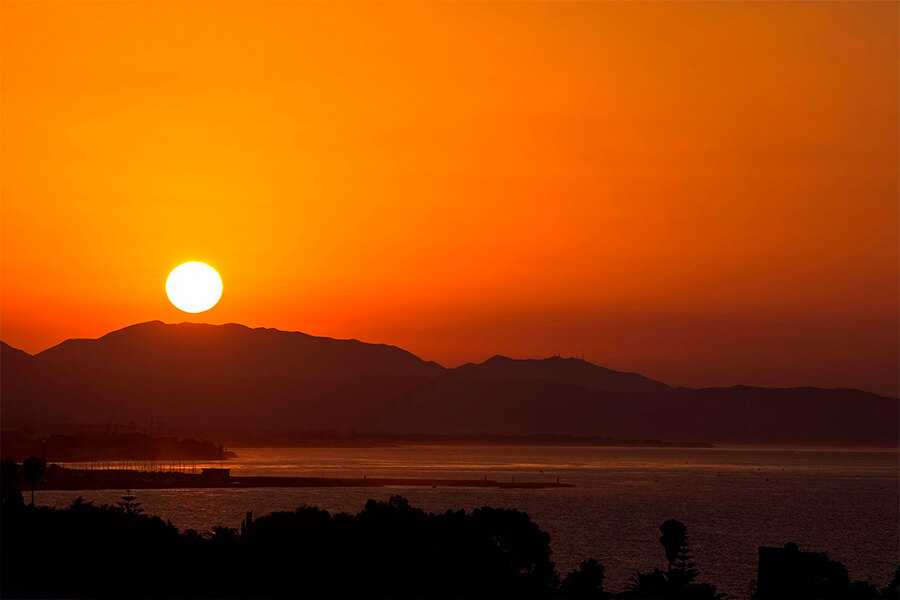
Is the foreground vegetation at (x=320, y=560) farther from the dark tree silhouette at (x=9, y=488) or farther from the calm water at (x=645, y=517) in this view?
the calm water at (x=645, y=517)

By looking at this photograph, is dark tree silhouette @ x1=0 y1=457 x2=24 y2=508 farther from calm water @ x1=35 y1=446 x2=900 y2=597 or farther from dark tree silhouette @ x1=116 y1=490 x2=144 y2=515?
calm water @ x1=35 y1=446 x2=900 y2=597

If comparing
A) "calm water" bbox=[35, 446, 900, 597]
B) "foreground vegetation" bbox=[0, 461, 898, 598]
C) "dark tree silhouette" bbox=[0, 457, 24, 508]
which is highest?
"dark tree silhouette" bbox=[0, 457, 24, 508]

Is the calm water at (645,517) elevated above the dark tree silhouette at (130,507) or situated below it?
below

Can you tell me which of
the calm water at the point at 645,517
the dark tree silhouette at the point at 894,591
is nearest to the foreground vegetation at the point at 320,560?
the dark tree silhouette at the point at 894,591

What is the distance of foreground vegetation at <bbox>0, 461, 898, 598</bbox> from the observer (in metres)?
47.4

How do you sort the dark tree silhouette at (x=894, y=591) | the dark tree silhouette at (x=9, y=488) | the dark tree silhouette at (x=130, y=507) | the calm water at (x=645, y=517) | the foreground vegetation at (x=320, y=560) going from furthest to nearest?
the calm water at (x=645, y=517) < the dark tree silhouette at (x=130, y=507) < the dark tree silhouette at (x=894, y=591) < the dark tree silhouette at (x=9, y=488) < the foreground vegetation at (x=320, y=560)

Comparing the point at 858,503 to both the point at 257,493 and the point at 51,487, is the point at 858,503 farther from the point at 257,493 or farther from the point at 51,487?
the point at 51,487

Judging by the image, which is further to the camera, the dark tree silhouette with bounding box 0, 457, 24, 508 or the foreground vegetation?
the dark tree silhouette with bounding box 0, 457, 24, 508

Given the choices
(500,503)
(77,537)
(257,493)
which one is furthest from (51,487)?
(77,537)

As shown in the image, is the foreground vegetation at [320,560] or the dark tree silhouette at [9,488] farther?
the dark tree silhouette at [9,488]

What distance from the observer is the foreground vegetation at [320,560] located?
156 ft

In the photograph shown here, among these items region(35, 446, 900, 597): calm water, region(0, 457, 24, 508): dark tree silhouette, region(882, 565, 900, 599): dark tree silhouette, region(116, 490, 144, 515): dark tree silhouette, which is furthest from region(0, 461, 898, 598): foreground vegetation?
region(35, 446, 900, 597): calm water

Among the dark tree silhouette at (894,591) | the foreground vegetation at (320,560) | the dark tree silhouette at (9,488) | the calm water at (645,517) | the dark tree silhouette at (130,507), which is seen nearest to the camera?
the foreground vegetation at (320,560)

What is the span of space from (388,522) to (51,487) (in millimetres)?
149279
